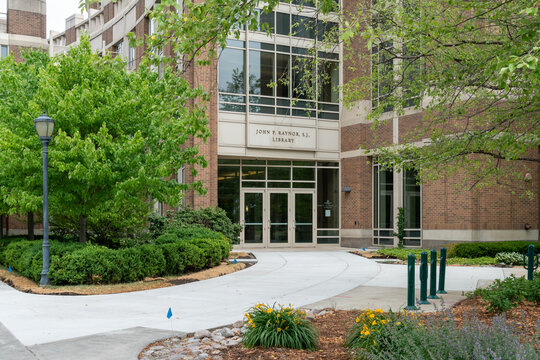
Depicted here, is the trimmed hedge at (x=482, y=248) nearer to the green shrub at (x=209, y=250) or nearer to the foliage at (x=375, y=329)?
the green shrub at (x=209, y=250)

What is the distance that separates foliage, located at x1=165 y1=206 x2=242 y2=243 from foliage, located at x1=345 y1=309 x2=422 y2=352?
15.1m

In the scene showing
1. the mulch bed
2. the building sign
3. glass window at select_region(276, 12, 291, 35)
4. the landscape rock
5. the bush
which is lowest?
the landscape rock

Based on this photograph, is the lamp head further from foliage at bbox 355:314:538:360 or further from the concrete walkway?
foliage at bbox 355:314:538:360

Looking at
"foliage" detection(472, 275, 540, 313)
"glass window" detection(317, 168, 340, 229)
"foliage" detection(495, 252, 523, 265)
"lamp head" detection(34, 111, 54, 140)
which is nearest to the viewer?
"foliage" detection(472, 275, 540, 313)

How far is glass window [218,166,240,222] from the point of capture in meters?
24.4

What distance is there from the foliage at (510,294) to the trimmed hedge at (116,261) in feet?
26.0

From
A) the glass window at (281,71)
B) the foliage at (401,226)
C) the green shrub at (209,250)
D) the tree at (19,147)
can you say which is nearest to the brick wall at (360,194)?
the foliage at (401,226)

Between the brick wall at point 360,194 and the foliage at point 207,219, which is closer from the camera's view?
the foliage at point 207,219

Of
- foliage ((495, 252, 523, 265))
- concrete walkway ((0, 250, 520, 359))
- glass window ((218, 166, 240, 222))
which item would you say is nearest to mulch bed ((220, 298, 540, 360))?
concrete walkway ((0, 250, 520, 359))

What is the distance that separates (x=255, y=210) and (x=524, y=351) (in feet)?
70.0

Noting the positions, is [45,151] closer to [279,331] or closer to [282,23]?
[279,331]

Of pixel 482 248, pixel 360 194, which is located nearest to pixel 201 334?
pixel 482 248

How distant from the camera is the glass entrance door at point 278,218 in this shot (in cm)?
2547

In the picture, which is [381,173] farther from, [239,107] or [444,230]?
[239,107]
